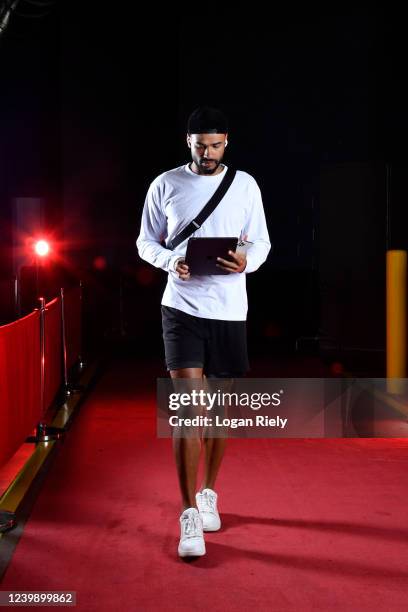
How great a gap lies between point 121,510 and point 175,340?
1.24m

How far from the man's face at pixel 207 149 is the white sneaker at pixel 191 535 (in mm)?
1653

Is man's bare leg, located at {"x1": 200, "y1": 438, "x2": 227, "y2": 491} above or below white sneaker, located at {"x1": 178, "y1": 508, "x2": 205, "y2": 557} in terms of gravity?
above

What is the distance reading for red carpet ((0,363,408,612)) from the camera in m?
3.72

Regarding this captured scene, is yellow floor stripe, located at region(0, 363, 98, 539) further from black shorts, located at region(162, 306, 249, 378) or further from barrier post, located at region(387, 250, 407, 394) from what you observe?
barrier post, located at region(387, 250, 407, 394)

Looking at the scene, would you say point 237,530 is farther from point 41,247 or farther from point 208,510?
point 41,247

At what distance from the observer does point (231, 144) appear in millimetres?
14992

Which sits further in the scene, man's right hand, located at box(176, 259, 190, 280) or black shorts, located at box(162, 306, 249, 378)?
black shorts, located at box(162, 306, 249, 378)

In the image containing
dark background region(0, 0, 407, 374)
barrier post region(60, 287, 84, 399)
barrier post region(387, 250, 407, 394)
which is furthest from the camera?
dark background region(0, 0, 407, 374)

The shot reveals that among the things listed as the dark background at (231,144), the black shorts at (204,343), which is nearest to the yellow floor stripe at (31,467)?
the black shorts at (204,343)

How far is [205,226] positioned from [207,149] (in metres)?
0.37

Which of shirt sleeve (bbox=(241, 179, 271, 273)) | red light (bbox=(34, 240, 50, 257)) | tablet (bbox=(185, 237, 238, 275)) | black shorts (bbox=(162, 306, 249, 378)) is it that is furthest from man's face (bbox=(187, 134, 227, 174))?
red light (bbox=(34, 240, 50, 257))

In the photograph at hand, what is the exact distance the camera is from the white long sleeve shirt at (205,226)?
169 inches

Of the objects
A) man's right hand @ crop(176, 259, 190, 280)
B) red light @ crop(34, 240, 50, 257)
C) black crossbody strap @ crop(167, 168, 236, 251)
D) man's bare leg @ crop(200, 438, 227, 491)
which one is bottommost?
man's bare leg @ crop(200, 438, 227, 491)

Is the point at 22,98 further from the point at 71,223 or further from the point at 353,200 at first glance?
the point at 353,200
